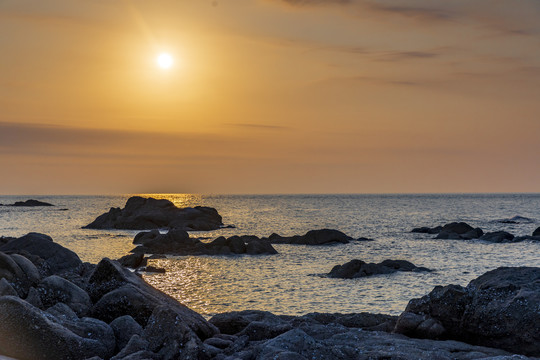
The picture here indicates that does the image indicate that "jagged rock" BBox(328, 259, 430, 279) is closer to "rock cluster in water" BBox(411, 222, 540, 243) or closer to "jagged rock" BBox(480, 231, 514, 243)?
"jagged rock" BBox(480, 231, 514, 243)

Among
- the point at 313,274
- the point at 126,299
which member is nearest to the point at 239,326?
the point at 126,299

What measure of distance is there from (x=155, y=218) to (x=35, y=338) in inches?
3217

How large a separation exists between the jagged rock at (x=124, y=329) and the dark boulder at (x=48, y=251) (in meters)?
13.8

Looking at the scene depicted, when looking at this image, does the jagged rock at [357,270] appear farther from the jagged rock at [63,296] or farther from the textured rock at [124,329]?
the textured rock at [124,329]

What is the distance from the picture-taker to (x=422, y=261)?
4588 centimetres

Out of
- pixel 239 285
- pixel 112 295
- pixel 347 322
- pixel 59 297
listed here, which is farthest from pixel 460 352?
pixel 239 285

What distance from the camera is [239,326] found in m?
14.5

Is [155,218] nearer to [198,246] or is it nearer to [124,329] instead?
[198,246]

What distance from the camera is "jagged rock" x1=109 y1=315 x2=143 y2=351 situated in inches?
476

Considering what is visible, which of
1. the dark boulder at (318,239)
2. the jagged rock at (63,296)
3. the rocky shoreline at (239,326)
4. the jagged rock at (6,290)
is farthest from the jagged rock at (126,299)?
the dark boulder at (318,239)

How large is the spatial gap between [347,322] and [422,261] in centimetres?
3248

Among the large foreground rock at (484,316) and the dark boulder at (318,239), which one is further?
the dark boulder at (318,239)

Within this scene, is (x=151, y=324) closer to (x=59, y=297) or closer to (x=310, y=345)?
(x=310, y=345)

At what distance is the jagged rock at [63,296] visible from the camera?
1416 centimetres
